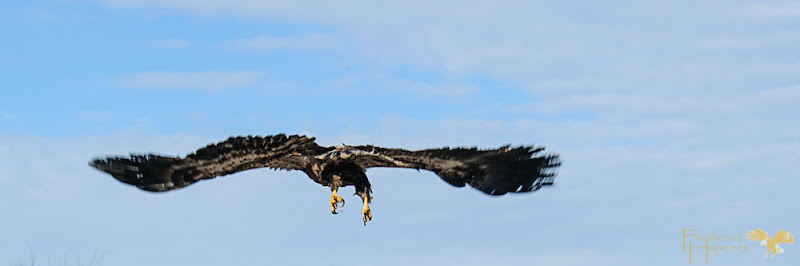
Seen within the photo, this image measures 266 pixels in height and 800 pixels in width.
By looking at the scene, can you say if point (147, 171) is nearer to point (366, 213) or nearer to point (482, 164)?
point (366, 213)

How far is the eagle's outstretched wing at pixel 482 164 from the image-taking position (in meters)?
29.0

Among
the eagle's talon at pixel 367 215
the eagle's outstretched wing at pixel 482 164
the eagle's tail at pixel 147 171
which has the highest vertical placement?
the eagle's outstretched wing at pixel 482 164

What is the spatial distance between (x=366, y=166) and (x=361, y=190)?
80 cm

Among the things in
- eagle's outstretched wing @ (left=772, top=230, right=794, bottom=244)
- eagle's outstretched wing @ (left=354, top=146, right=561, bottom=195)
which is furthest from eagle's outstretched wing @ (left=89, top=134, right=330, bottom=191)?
eagle's outstretched wing @ (left=772, top=230, right=794, bottom=244)

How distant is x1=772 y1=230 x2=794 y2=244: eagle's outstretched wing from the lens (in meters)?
31.8

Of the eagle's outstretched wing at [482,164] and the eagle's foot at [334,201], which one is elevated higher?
the eagle's outstretched wing at [482,164]

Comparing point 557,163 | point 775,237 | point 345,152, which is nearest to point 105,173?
point 345,152

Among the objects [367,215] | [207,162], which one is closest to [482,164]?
[367,215]

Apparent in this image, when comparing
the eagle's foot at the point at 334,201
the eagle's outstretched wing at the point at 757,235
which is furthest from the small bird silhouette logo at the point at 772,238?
the eagle's foot at the point at 334,201

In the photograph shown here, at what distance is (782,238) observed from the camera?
31.8 meters

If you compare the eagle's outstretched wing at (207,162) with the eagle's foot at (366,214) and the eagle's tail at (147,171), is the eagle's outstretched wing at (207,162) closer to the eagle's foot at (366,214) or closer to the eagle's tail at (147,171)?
the eagle's tail at (147,171)

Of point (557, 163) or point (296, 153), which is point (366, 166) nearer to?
point (296, 153)

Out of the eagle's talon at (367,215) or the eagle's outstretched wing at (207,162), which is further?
the eagle's talon at (367,215)

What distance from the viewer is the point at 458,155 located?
29203 millimetres
